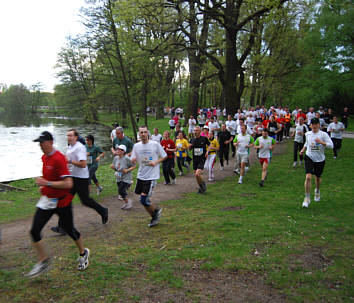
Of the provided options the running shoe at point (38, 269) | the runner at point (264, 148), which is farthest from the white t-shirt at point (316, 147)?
the running shoe at point (38, 269)

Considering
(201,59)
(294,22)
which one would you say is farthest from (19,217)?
(294,22)

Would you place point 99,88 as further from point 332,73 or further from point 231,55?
point 332,73

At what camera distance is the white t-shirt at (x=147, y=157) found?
642 centimetres

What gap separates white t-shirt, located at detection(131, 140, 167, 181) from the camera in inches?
253

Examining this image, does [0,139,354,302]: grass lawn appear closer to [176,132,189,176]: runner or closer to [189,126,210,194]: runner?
[189,126,210,194]: runner

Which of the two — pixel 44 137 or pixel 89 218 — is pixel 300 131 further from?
pixel 44 137

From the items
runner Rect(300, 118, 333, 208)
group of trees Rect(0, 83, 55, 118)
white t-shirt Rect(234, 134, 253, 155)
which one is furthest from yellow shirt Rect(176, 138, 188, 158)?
group of trees Rect(0, 83, 55, 118)

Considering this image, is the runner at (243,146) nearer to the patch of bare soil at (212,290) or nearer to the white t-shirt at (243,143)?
the white t-shirt at (243,143)

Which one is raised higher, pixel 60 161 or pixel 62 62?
pixel 62 62

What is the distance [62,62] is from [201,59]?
1171 inches

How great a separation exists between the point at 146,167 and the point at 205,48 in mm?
15958

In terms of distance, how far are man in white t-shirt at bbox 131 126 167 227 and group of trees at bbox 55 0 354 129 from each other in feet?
38.1

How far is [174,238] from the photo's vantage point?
5930 millimetres

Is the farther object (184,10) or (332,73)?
(332,73)
